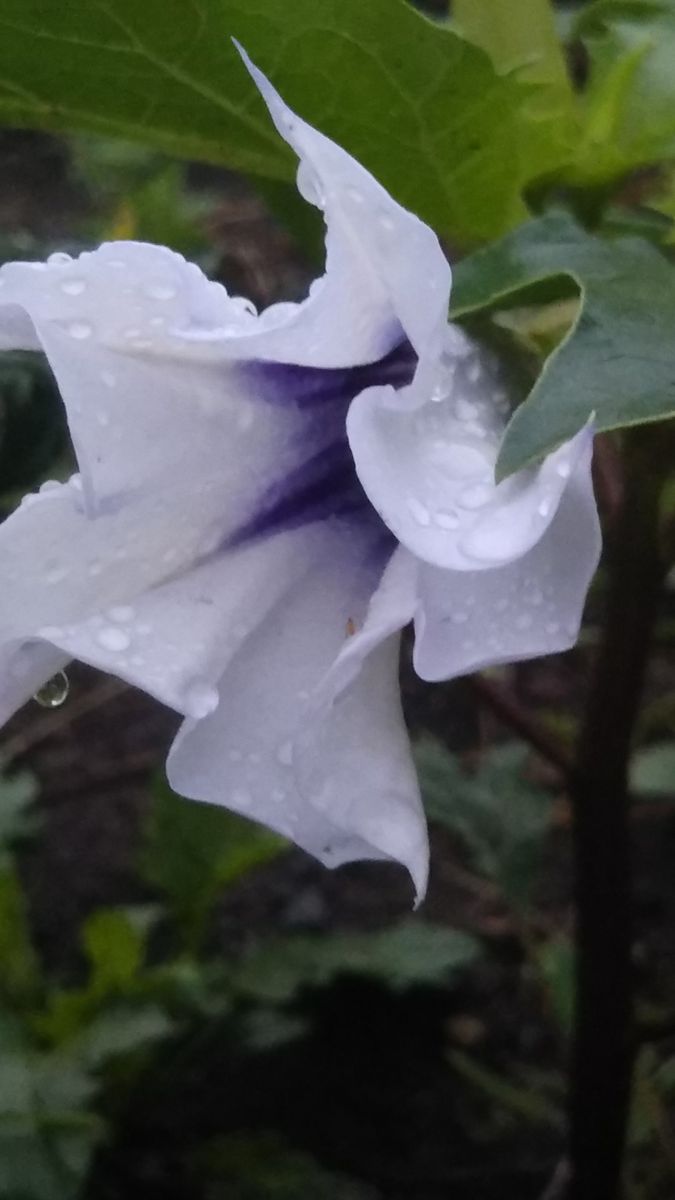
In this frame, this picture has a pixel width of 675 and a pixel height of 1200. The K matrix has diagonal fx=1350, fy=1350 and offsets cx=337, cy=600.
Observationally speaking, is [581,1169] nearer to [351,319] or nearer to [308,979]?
[308,979]

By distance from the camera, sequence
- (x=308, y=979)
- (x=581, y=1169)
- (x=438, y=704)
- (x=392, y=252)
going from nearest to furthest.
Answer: (x=392, y=252) → (x=581, y=1169) → (x=308, y=979) → (x=438, y=704)

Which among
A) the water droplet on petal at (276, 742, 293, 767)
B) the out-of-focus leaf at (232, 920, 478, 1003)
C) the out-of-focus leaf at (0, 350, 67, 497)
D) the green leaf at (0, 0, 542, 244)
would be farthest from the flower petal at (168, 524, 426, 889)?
the out-of-focus leaf at (232, 920, 478, 1003)

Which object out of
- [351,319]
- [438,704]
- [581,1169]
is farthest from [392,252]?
[438,704]

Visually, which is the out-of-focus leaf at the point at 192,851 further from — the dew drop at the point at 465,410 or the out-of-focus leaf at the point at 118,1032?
the dew drop at the point at 465,410

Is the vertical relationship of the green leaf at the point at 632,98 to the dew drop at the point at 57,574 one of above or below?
above

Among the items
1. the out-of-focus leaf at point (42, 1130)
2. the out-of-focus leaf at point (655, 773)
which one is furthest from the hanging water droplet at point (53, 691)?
the out-of-focus leaf at point (655, 773)

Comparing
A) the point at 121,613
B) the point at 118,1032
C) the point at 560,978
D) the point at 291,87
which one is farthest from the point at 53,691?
the point at 560,978

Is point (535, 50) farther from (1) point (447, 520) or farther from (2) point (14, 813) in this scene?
(2) point (14, 813)
